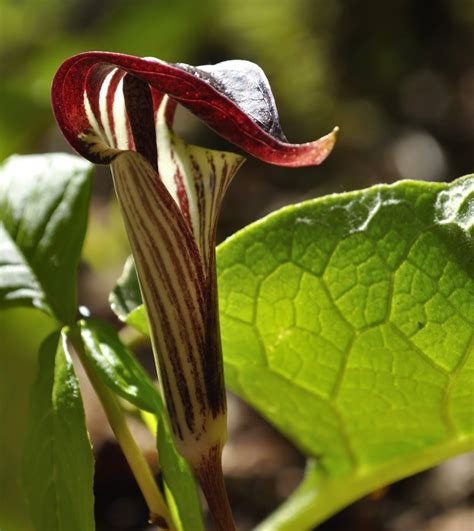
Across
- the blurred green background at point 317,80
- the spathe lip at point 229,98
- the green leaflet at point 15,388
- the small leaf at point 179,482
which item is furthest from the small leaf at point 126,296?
the blurred green background at point 317,80

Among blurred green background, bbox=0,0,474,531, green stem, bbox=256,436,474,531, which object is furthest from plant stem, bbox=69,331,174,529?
blurred green background, bbox=0,0,474,531

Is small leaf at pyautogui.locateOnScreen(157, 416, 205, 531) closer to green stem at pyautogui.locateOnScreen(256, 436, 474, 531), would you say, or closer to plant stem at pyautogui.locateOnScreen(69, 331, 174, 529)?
plant stem at pyautogui.locateOnScreen(69, 331, 174, 529)

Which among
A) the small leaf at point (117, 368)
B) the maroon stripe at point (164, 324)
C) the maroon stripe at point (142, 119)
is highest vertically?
the maroon stripe at point (142, 119)

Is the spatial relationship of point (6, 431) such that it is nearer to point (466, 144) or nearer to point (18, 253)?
point (18, 253)

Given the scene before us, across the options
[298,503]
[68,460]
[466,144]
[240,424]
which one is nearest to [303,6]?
[466,144]

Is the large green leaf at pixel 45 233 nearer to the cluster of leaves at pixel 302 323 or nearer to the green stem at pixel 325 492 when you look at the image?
the cluster of leaves at pixel 302 323
